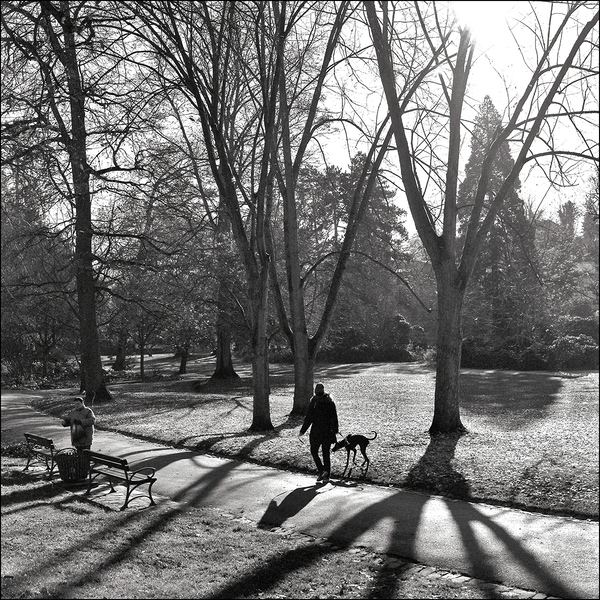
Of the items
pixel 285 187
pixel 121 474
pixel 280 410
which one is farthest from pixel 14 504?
pixel 280 410

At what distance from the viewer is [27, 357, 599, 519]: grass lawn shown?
460 inches

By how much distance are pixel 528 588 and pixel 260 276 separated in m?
13.7

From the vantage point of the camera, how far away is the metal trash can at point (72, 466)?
42.1 feet

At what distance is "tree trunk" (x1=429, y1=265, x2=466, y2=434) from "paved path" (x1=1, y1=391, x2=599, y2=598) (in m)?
4.58

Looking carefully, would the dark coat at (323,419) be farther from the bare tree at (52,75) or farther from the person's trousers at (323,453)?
the bare tree at (52,75)

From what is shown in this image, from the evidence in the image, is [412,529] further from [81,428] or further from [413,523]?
[81,428]

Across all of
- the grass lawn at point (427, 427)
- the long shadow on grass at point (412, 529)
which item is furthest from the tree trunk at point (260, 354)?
the long shadow on grass at point (412, 529)

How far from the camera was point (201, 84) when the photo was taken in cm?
1747

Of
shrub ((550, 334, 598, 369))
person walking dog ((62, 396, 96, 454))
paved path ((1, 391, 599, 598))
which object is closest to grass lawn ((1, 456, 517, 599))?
paved path ((1, 391, 599, 598))

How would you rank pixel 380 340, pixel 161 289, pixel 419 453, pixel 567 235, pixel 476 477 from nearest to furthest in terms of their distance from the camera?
pixel 476 477, pixel 419 453, pixel 161 289, pixel 567 235, pixel 380 340

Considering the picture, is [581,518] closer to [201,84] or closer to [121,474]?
[121,474]

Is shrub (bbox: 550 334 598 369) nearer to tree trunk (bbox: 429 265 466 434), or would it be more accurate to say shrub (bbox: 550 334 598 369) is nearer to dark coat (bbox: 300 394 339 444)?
tree trunk (bbox: 429 265 466 434)

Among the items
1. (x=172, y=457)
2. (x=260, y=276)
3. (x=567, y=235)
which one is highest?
(x=567, y=235)

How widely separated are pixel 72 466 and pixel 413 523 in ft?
20.9
